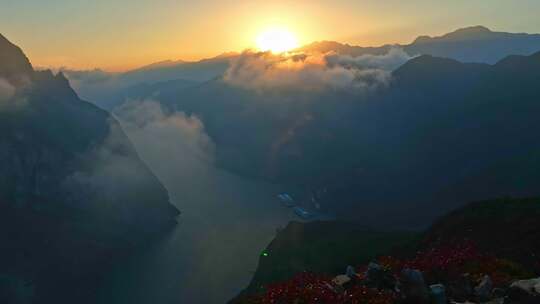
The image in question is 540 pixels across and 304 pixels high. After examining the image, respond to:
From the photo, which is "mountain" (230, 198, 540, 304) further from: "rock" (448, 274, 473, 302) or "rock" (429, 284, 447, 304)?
"rock" (429, 284, 447, 304)

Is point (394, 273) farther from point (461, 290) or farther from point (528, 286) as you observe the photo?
point (528, 286)

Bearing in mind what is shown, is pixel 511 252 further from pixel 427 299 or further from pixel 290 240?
pixel 290 240

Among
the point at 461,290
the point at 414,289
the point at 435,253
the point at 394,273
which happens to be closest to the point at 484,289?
the point at 461,290

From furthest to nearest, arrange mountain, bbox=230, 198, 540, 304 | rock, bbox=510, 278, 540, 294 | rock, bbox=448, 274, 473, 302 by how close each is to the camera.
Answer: mountain, bbox=230, 198, 540, 304, rock, bbox=448, 274, 473, 302, rock, bbox=510, 278, 540, 294

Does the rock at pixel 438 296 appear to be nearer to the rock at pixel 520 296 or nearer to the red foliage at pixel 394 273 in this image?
the red foliage at pixel 394 273

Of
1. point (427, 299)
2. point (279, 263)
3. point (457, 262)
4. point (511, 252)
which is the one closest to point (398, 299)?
point (427, 299)

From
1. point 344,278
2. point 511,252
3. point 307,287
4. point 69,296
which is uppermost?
point 307,287

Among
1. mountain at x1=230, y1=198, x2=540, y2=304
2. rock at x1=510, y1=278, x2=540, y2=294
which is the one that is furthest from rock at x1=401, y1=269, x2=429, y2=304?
rock at x1=510, y1=278, x2=540, y2=294

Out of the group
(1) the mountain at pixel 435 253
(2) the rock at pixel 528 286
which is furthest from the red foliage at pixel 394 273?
(2) the rock at pixel 528 286
